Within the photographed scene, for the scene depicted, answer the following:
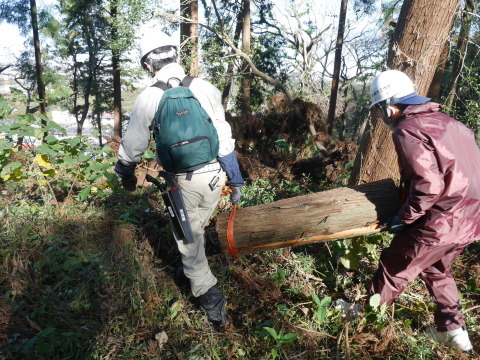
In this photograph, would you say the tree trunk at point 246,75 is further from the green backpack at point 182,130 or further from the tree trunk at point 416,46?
the green backpack at point 182,130

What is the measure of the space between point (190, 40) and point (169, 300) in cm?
811

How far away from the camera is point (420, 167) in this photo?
2.07m

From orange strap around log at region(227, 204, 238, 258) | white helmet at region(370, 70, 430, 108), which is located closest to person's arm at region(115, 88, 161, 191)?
orange strap around log at region(227, 204, 238, 258)

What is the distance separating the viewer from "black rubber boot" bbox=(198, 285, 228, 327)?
8.71 feet

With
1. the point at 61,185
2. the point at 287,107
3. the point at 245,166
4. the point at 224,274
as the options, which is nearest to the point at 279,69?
the point at 287,107

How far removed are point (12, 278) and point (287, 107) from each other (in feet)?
17.9

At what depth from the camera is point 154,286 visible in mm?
2926

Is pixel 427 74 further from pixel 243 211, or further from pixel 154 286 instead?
pixel 154 286

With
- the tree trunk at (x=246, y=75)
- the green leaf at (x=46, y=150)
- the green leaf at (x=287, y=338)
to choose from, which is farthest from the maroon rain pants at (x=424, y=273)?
the tree trunk at (x=246, y=75)

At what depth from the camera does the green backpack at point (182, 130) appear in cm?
229

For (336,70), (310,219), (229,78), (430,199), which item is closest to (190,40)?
(229,78)

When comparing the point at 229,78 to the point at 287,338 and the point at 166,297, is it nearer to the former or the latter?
the point at 166,297

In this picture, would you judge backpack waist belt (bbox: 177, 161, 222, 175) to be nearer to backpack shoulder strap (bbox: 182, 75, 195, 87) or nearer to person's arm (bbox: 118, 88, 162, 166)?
person's arm (bbox: 118, 88, 162, 166)

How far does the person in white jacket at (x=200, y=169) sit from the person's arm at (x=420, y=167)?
1255mm
